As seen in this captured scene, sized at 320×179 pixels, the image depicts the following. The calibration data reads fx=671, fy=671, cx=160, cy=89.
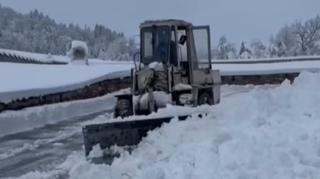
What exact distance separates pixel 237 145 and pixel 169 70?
7998 millimetres

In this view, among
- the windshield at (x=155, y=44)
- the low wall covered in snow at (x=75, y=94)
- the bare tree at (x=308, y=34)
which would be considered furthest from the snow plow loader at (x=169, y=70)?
the bare tree at (x=308, y=34)

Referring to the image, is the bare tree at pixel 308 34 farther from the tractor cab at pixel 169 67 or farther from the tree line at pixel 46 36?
the tractor cab at pixel 169 67

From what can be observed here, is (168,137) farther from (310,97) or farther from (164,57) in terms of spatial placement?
(164,57)

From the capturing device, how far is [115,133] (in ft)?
42.6

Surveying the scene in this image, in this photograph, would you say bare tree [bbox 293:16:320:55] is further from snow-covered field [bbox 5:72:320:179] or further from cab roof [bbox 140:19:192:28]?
snow-covered field [bbox 5:72:320:179]

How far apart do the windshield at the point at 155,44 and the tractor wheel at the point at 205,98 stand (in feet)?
8.38

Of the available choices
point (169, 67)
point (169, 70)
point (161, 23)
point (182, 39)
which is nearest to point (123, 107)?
point (169, 70)

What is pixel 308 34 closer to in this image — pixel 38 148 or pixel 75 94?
pixel 75 94

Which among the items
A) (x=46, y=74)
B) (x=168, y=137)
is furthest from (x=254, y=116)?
(x=46, y=74)

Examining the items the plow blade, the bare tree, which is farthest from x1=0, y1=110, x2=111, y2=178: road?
the bare tree

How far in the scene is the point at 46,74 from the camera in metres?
31.2

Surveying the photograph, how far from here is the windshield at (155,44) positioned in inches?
703

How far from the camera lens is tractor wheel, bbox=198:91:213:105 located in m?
20.0

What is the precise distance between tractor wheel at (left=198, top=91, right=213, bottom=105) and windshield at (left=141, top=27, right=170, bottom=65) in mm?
2555
